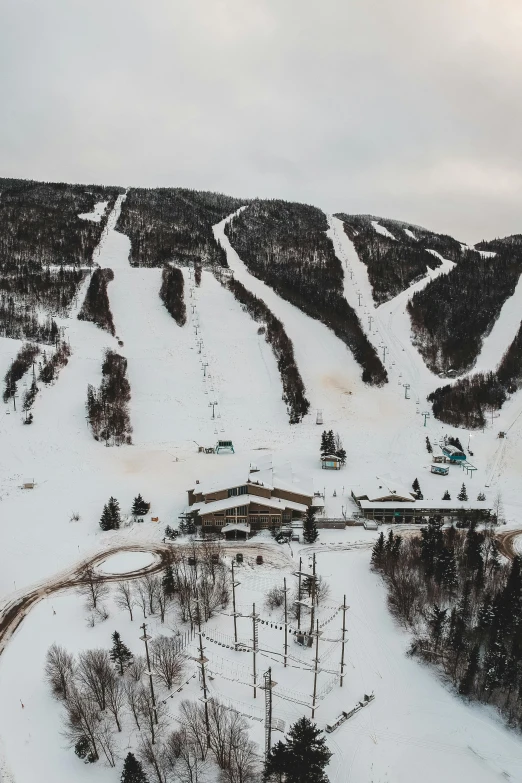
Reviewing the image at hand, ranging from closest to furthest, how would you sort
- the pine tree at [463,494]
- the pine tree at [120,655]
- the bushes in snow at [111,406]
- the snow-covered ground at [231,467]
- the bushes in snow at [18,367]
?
the snow-covered ground at [231,467], the pine tree at [120,655], the pine tree at [463,494], the bushes in snow at [111,406], the bushes in snow at [18,367]

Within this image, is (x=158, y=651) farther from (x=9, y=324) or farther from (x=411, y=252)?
(x=411, y=252)

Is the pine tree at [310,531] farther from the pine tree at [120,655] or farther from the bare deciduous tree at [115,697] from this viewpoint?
the bare deciduous tree at [115,697]

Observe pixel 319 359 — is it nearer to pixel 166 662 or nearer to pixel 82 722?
pixel 166 662

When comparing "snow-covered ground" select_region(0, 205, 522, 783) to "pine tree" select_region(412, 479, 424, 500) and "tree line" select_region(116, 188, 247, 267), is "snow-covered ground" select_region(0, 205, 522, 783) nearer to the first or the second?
"pine tree" select_region(412, 479, 424, 500)

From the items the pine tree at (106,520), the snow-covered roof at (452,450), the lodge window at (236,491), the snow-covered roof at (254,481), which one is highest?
the snow-covered roof at (452,450)

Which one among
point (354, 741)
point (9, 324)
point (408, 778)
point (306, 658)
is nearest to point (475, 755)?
point (408, 778)

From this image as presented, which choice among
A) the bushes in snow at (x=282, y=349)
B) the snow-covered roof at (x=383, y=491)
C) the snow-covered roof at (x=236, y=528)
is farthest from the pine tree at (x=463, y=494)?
the bushes in snow at (x=282, y=349)

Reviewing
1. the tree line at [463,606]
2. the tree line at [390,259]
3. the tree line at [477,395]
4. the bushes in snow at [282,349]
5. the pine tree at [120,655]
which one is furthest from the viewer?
the tree line at [390,259]
